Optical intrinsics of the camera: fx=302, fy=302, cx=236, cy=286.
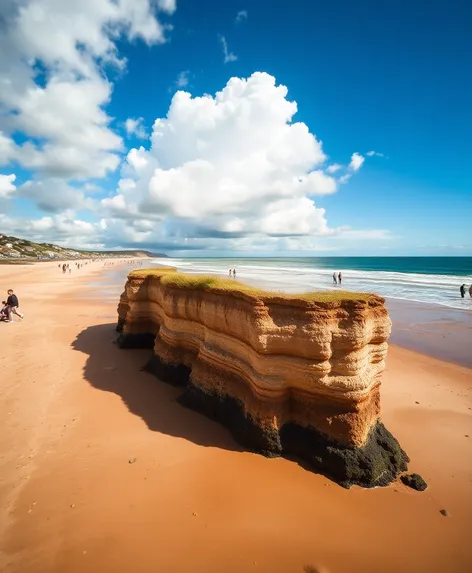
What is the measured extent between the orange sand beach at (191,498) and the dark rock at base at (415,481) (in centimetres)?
11

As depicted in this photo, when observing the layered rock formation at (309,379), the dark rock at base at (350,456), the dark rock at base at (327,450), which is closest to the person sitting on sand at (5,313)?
the layered rock formation at (309,379)

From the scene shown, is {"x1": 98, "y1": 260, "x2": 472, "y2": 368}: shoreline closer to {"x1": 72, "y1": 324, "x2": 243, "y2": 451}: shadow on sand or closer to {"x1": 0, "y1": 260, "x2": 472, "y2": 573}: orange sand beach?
{"x1": 72, "y1": 324, "x2": 243, "y2": 451}: shadow on sand

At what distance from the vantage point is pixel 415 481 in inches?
242

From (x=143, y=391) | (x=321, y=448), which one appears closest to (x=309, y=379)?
(x=321, y=448)

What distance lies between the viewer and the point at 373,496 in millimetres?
5859

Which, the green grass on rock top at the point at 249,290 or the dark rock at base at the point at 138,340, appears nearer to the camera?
the green grass on rock top at the point at 249,290

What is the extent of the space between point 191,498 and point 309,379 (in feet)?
10.7

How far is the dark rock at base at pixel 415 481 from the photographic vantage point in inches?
240

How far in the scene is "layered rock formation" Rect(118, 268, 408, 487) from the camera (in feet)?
20.6

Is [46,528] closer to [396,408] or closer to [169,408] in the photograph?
[169,408]

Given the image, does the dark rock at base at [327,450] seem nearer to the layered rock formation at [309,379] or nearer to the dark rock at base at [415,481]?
the layered rock formation at [309,379]

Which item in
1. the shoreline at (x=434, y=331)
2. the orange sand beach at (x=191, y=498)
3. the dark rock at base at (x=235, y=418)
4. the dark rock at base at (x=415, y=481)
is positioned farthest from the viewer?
the shoreline at (x=434, y=331)

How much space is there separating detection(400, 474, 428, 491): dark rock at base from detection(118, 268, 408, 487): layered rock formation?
0.21m

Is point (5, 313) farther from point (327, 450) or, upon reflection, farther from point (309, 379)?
point (327, 450)
